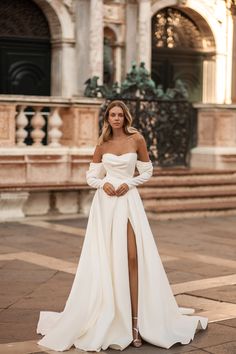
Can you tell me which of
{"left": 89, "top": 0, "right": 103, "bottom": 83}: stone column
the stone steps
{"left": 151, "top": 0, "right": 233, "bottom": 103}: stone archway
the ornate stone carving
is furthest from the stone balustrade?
{"left": 151, "top": 0, "right": 233, "bottom": 103}: stone archway

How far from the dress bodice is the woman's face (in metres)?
0.21

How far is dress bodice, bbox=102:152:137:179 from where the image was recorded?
624cm

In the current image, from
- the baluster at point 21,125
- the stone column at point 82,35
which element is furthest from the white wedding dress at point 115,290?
the stone column at point 82,35

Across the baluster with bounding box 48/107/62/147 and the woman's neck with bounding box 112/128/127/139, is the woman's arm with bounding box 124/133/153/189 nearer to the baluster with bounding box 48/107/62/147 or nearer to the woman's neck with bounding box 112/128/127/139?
the woman's neck with bounding box 112/128/127/139

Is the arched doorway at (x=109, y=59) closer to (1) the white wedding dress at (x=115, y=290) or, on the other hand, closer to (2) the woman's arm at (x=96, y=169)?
(2) the woman's arm at (x=96, y=169)

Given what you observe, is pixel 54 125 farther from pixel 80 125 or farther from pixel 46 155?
pixel 46 155

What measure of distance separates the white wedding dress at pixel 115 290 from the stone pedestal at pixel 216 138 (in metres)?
9.42

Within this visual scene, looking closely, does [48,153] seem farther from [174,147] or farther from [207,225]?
[174,147]

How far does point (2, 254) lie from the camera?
9711 millimetres

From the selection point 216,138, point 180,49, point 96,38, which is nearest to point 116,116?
point 216,138

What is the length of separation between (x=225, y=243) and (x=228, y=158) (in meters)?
4.98

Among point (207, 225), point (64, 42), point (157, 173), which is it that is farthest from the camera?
point (64, 42)

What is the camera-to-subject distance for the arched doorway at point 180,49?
19109 millimetres

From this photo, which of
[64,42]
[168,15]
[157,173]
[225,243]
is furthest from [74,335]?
[168,15]
